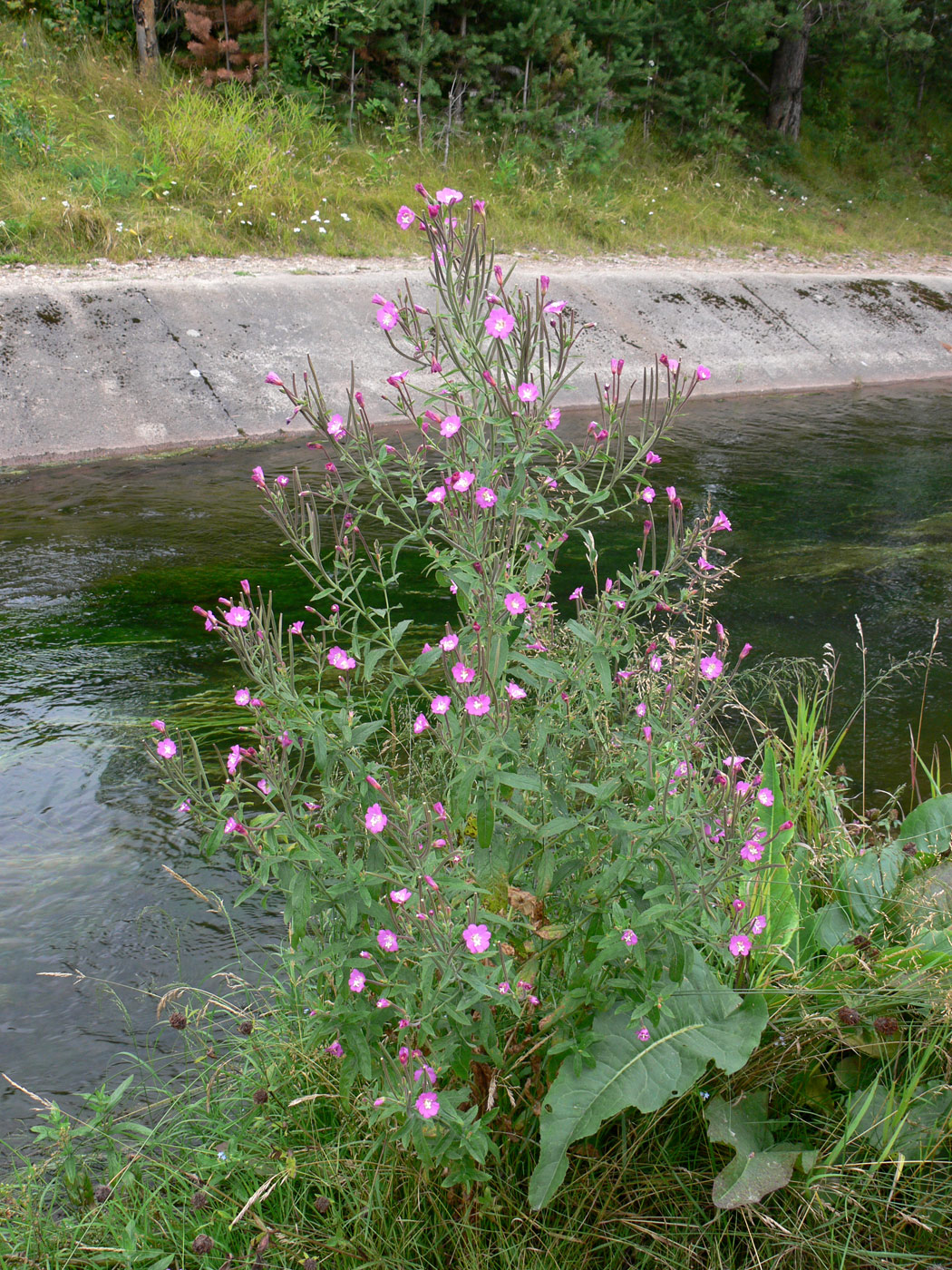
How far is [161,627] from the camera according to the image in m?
4.49

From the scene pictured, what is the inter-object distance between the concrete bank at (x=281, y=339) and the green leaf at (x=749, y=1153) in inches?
237

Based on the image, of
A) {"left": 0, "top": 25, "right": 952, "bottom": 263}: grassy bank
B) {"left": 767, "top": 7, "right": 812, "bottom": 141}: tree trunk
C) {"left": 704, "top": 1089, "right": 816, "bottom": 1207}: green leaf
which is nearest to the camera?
{"left": 704, "top": 1089, "right": 816, "bottom": 1207}: green leaf

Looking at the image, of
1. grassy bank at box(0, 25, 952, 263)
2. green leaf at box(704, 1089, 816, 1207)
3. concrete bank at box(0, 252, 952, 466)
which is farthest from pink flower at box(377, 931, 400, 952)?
grassy bank at box(0, 25, 952, 263)

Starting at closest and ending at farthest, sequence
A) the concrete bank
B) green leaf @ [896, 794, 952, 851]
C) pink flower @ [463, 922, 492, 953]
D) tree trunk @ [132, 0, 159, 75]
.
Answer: pink flower @ [463, 922, 492, 953] → green leaf @ [896, 794, 952, 851] → the concrete bank → tree trunk @ [132, 0, 159, 75]

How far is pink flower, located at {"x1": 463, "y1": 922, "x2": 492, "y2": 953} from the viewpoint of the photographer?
141 cm

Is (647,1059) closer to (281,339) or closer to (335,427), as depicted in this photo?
(335,427)

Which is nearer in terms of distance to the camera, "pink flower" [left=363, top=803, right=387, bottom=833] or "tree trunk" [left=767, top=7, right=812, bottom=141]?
"pink flower" [left=363, top=803, right=387, bottom=833]

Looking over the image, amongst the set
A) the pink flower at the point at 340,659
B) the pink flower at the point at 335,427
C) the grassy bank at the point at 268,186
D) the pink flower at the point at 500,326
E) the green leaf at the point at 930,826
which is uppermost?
the grassy bank at the point at 268,186

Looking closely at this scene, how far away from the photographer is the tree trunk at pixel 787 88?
15484 millimetres

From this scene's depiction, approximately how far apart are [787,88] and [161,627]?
49.7 feet

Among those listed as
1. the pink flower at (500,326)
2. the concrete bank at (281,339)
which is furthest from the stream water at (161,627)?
the pink flower at (500,326)

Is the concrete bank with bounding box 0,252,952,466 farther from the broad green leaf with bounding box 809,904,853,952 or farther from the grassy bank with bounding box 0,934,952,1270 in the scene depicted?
the broad green leaf with bounding box 809,904,853,952

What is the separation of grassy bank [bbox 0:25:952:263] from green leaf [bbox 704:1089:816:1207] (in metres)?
8.27

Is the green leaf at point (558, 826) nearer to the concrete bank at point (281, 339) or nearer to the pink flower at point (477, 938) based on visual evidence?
the pink flower at point (477, 938)
